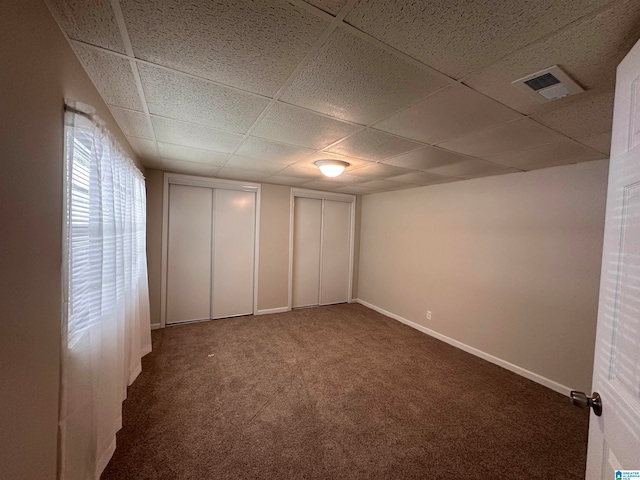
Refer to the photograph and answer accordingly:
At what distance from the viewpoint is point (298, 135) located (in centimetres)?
196

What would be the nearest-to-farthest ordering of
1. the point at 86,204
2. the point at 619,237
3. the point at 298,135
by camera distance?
the point at 619,237 → the point at 86,204 → the point at 298,135

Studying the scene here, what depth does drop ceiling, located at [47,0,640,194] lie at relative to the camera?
85 cm

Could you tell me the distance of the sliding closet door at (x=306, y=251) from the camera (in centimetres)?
465

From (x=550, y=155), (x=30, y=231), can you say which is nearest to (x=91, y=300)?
(x=30, y=231)

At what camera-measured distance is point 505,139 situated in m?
1.88

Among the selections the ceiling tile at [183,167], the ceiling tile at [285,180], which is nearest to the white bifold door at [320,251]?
the ceiling tile at [285,180]

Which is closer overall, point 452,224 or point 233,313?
point 452,224

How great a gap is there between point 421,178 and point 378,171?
0.71 m

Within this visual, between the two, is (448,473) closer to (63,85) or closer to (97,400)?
(97,400)

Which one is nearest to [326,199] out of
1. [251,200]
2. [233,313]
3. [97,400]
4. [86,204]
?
[251,200]

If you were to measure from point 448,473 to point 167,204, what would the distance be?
13.6 feet

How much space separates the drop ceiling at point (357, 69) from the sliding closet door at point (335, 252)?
9.04 feet

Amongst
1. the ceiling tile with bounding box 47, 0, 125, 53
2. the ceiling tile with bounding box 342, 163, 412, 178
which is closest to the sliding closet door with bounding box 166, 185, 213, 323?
the ceiling tile with bounding box 342, 163, 412, 178

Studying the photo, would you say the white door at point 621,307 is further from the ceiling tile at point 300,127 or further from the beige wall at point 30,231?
the beige wall at point 30,231
